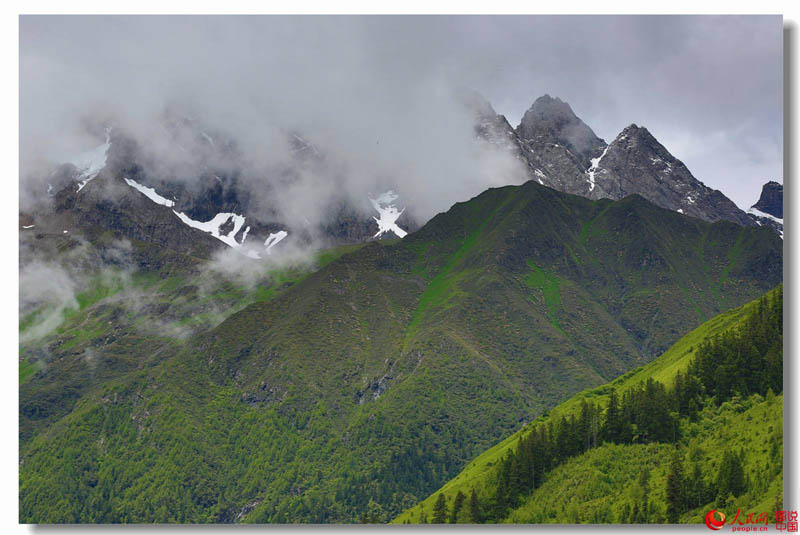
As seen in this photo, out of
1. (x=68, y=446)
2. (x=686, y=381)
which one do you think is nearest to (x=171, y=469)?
(x=68, y=446)

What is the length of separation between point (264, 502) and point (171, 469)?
84.7ft

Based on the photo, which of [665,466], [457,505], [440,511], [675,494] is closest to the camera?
[675,494]

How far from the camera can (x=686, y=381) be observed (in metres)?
97.0

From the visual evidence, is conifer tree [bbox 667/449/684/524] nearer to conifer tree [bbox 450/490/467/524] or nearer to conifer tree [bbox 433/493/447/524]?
conifer tree [bbox 450/490/467/524]

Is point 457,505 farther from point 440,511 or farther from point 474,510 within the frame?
point 474,510

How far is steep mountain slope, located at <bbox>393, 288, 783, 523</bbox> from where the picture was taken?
7275 cm

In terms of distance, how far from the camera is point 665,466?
8556cm


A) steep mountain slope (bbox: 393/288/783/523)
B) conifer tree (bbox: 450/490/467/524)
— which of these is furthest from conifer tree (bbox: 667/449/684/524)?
conifer tree (bbox: 450/490/467/524)

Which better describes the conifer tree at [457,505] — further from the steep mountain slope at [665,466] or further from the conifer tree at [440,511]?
the conifer tree at [440,511]

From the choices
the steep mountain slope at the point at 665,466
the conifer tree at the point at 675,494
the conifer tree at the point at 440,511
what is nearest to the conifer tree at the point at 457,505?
the steep mountain slope at the point at 665,466

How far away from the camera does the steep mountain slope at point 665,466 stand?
72.8 metres

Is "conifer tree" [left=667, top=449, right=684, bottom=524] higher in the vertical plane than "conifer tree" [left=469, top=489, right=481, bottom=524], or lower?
lower

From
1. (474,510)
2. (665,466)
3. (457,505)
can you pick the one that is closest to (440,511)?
(457,505)
